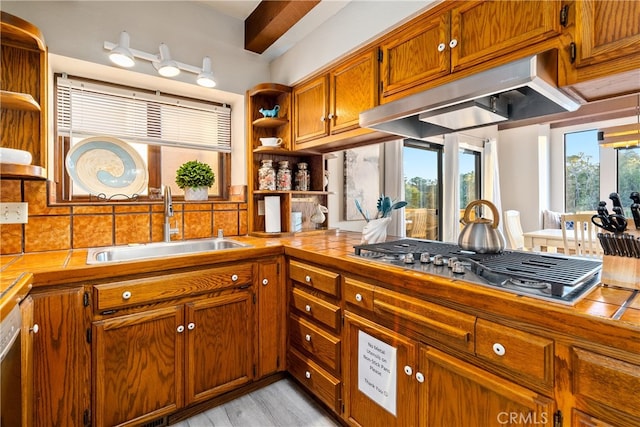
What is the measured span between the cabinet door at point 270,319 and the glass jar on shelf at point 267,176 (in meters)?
0.73

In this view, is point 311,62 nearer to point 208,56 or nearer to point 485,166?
point 208,56

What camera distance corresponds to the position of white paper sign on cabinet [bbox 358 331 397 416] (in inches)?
52.1

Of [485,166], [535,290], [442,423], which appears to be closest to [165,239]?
[442,423]

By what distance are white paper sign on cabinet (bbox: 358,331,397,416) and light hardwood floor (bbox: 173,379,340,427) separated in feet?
A: 1.49

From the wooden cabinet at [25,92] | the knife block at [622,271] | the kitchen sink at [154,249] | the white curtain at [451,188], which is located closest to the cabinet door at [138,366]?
the kitchen sink at [154,249]

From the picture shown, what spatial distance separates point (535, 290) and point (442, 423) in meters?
0.60

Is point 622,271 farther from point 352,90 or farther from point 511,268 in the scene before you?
point 352,90

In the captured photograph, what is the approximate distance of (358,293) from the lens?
1.47 meters

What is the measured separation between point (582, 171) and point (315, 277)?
4029mm

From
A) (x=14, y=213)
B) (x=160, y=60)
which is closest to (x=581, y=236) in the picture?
(x=160, y=60)

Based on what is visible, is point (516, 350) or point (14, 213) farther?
point (14, 213)

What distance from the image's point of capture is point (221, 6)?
2285mm

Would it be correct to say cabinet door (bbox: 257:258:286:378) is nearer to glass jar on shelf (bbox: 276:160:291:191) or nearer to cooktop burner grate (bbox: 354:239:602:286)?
cooktop burner grate (bbox: 354:239:602:286)

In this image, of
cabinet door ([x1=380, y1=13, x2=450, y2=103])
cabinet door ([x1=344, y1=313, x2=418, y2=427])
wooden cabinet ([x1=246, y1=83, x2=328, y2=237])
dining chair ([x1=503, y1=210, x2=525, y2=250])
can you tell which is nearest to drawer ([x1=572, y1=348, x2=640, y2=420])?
cabinet door ([x1=344, y1=313, x2=418, y2=427])
